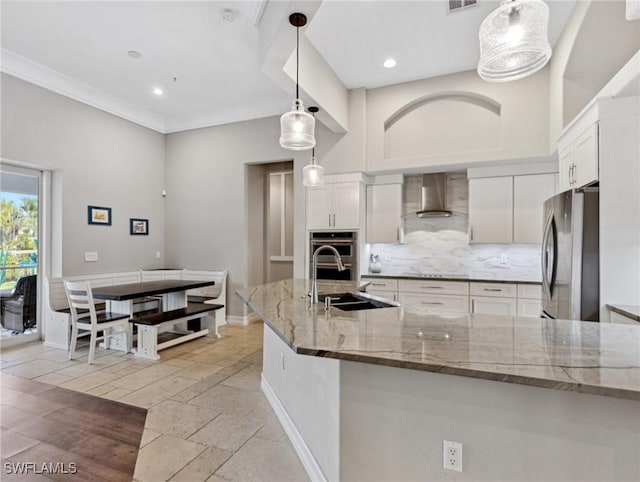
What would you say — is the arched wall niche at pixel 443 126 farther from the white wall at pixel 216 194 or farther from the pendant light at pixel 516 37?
the pendant light at pixel 516 37

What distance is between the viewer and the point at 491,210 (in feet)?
Result: 14.5

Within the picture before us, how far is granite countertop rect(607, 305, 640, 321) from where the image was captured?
85.3 inches

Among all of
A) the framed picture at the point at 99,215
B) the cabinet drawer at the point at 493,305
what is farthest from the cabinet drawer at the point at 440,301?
the framed picture at the point at 99,215

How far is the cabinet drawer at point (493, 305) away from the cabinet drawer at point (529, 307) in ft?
0.24

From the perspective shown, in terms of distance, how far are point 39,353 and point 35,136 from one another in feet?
9.00

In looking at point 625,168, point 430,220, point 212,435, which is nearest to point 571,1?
point 625,168

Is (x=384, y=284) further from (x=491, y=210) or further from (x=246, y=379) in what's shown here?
(x=246, y=379)

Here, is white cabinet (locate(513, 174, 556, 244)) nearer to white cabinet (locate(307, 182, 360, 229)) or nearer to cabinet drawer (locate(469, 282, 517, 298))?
cabinet drawer (locate(469, 282, 517, 298))

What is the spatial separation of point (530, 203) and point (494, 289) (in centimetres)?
117

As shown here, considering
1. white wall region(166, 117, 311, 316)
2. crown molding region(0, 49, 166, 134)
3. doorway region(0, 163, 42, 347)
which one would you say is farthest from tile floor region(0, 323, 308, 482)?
crown molding region(0, 49, 166, 134)

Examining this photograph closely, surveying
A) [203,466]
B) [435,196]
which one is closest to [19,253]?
[203,466]

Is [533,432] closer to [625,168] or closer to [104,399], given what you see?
[625,168]

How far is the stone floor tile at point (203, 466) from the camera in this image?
195cm

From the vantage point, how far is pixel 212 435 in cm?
238
